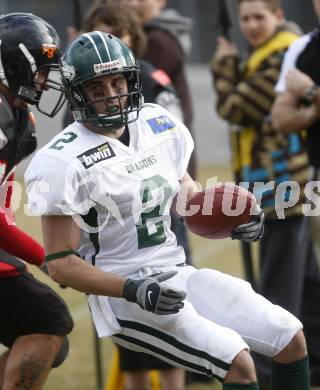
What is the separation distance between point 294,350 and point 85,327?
2886mm

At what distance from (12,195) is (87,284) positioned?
0.78 metres

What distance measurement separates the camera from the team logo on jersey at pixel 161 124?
3.64 meters

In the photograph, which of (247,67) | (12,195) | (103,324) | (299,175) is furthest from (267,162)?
(103,324)

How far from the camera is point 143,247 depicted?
3.50m

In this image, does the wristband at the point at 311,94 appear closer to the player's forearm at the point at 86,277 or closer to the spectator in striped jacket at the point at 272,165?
the spectator in striped jacket at the point at 272,165

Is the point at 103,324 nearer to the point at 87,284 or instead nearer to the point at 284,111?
the point at 87,284

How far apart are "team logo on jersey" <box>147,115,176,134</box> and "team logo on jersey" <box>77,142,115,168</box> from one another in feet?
0.75

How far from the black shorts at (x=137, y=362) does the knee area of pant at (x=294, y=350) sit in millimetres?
1165


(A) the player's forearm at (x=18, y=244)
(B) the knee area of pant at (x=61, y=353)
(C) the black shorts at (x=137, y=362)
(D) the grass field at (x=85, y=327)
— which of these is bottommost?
(D) the grass field at (x=85, y=327)

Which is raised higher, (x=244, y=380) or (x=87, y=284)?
(x=87, y=284)

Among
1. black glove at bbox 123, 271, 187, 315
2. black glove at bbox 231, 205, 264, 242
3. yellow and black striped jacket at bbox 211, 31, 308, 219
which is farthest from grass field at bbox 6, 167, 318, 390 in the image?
black glove at bbox 123, 271, 187, 315

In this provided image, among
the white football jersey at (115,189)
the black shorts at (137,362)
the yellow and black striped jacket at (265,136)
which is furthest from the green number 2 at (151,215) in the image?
the yellow and black striped jacket at (265,136)

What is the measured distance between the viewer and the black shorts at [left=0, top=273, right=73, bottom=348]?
3834 millimetres

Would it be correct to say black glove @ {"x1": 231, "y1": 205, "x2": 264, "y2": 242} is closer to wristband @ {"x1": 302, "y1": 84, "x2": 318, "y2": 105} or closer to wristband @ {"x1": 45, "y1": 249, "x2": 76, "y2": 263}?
wristband @ {"x1": 45, "y1": 249, "x2": 76, "y2": 263}
